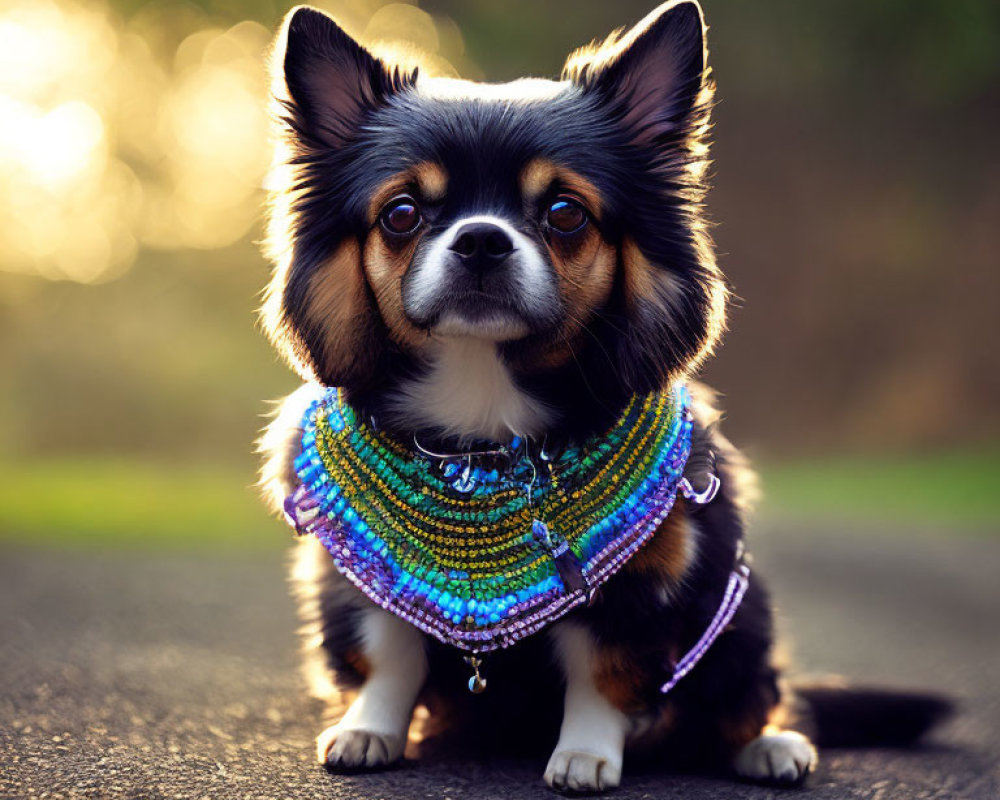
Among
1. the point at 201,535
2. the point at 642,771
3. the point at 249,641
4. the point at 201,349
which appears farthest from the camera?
the point at 201,349

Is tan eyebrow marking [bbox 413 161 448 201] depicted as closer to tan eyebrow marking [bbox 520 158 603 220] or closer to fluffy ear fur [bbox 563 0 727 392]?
tan eyebrow marking [bbox 520 158 603 220]

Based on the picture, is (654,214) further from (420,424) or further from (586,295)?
(420,424)

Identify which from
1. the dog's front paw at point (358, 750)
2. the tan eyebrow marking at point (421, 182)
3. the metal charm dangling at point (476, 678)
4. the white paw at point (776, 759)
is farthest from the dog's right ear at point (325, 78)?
the white paw at point (776, 759)

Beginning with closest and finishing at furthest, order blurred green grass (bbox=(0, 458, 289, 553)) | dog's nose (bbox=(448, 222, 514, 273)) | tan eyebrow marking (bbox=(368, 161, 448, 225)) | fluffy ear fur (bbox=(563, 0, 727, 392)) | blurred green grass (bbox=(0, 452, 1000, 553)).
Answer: dog's nose (bbox=(448, 222, 514, 273))
tan eyebrow marking (bbox=(368, 161, 448, 225))
fluffy ear fur (bbox=(563, 0, 727, 392))
blurred green grass (bbox=(0, 458, 289, 553))
blurred green grass (bbox=(0, 452, 1000, 553))

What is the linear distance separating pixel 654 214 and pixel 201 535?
466 centimetres

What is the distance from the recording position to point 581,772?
2.06 metres

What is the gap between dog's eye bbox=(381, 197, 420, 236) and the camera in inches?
83.8

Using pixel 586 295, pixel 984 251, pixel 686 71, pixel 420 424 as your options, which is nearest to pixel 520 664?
pixel 420 424

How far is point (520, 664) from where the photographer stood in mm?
2230

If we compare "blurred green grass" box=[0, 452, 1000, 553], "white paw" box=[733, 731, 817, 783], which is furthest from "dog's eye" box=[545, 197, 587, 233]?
"blurred green grass" box=[0, 452, 1000, 553]

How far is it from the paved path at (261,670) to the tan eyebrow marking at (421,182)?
115 cm

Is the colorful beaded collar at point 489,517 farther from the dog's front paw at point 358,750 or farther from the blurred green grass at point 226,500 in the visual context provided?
the blurred green grass at point 226,500

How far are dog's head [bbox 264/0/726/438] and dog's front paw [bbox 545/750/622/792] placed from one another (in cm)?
72

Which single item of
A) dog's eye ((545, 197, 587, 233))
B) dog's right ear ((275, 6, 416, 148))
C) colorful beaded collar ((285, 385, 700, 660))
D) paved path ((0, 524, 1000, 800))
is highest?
dog's right ear ((275, 6, 416, 148))
